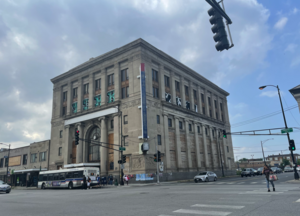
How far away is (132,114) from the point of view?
43.2m

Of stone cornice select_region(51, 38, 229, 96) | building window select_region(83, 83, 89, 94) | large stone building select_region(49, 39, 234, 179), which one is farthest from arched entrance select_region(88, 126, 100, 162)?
stone cornice select_region(51, 38, 229, 96)

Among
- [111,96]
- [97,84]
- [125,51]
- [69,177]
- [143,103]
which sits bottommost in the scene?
[69,177]

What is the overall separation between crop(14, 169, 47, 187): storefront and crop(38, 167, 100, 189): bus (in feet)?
48.2

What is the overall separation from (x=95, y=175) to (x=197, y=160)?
25.6 m

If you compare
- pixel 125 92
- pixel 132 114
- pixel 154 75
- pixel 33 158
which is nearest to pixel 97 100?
pixel 125 92

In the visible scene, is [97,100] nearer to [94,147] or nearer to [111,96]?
[111,96]

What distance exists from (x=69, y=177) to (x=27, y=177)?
21.7m

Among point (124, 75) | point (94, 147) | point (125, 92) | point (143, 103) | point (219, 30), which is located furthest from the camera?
point (94, 147)

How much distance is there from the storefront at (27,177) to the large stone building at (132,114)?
4.62m

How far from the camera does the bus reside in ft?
108

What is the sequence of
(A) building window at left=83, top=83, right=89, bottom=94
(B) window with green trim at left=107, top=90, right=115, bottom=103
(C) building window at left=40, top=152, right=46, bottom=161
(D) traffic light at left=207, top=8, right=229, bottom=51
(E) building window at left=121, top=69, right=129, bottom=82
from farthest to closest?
1. (C) building window at left=40, top=152, right=46, bottom=161
2. (A) building window at left=83, top=83, right=89, bottom=94
3. (B) window with green trim at left=107, top=90, right=115, bottom=103
4. (E) building window at left=121, top=69, right=129, bottom=82
5. (D) traffic light at left=207, top=8, right=229, bottom=51

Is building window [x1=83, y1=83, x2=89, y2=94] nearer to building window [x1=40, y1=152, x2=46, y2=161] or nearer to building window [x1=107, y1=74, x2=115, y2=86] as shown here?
building window [x1=107, y1=74, x2=115, y2=86]

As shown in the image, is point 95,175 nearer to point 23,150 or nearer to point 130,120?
point 130,120

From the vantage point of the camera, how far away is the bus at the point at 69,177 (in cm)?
3300
